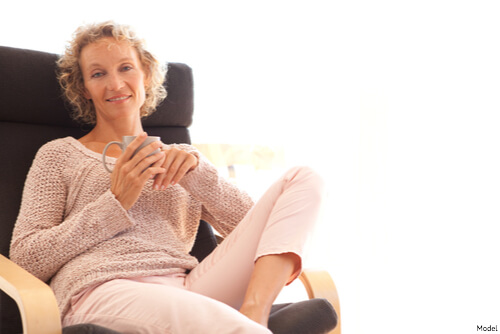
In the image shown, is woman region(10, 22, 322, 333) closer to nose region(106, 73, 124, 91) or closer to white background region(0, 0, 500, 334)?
nose region(106, 73, 124, 91)

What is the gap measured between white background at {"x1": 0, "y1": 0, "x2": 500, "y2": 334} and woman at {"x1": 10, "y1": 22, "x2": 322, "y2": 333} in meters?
0.96

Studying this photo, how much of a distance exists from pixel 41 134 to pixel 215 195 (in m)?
0.55

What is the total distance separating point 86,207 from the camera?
1.33 m

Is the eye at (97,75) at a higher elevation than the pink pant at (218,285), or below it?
higher

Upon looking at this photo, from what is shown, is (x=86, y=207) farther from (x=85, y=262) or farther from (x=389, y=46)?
(x=389, y=46)

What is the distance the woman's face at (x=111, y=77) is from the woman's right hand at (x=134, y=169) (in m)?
0.32

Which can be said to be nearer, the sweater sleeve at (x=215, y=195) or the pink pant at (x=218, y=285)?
the pink pant at (x=218, y=285)

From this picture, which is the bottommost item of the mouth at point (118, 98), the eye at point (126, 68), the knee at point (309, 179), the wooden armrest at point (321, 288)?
the wooden armrest at point (321, 288)

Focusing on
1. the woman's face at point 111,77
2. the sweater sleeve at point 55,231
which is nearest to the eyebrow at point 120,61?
the woman's face at point 111,77

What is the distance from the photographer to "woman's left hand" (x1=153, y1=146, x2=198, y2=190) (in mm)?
1372

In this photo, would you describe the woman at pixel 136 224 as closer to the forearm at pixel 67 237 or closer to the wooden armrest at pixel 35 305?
the forearm at pixel 67 237

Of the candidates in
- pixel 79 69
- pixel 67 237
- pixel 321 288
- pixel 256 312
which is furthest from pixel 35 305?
pixel 79 69

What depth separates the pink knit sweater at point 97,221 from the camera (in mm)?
1303

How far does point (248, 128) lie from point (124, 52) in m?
0.91
